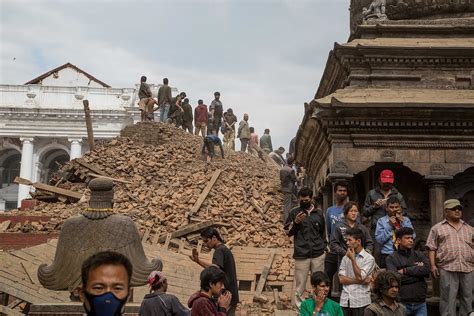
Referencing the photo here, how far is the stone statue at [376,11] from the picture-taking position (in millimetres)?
12266

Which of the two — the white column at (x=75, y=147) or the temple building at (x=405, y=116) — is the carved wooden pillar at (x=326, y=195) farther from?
the white column at (x=75, y=147)

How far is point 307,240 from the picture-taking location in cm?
796

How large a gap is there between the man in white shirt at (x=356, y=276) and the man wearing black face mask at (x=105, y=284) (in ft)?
14.1

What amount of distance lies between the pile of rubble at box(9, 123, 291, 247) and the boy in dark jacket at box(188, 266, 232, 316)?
10.7m

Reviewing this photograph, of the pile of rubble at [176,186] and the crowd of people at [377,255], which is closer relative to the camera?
the crowd of people at [377,255]

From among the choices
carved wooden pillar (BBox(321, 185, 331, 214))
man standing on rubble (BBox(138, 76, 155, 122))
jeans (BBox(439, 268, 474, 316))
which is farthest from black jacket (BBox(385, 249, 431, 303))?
man standing on rubble (BBox(138, 76, 155, 122))

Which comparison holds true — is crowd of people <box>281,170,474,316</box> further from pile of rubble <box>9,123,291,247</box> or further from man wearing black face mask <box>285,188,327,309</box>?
pile of rubble <box>9,123,291,247</box>

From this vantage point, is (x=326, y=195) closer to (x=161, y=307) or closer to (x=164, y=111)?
(x=161, y=307)

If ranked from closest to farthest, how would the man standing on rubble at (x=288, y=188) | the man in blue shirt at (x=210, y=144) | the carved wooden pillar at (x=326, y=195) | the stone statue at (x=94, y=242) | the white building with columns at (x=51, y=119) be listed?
the stone statue at (x=94, y=242)
the carved wooden pillar at (x=326, y=195)
the man standing on rubble at (x=288, y=188)
the man in blue shirt at (x=210, y=144)
the white building with columns at (x=51, y=119)

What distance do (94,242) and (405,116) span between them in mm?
5720

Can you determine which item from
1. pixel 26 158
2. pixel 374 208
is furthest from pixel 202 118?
pixel 26 158

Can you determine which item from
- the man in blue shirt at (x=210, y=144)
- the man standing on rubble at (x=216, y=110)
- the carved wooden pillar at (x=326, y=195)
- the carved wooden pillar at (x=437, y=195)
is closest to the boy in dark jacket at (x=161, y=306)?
the carved wooden pillar at (x=437, y=195)

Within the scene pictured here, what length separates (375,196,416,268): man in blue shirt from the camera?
25.0 feet

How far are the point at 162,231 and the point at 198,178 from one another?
4.82 meters
